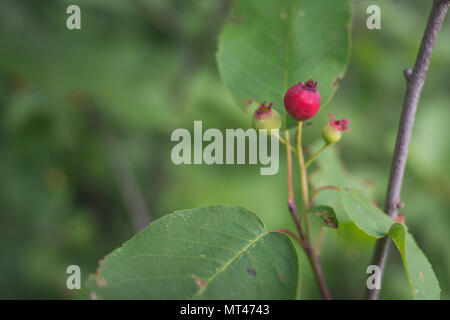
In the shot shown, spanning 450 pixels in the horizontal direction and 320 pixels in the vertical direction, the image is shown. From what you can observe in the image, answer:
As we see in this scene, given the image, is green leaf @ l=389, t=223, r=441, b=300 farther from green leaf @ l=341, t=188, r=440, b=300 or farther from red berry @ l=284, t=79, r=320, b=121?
red berry @ l=284, t=79, r=320, b=121

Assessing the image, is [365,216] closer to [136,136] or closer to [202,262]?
[202,262]

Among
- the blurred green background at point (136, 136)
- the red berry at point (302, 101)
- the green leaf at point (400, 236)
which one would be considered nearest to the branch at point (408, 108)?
the green leaf at point (400, 236)

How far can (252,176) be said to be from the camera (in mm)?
3244

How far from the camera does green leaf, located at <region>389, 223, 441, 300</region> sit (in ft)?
2.91

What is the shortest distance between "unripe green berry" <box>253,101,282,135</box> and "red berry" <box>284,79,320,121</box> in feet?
0.29

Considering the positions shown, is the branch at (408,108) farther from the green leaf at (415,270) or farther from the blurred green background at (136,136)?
the blurred green background at (136,136)

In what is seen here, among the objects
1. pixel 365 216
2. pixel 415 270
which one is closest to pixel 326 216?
pixel 365 216

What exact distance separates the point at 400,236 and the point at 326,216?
214mm

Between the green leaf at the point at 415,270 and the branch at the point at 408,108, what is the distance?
12cm

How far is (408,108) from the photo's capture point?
999 millimetres

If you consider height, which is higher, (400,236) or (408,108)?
(408,108)
